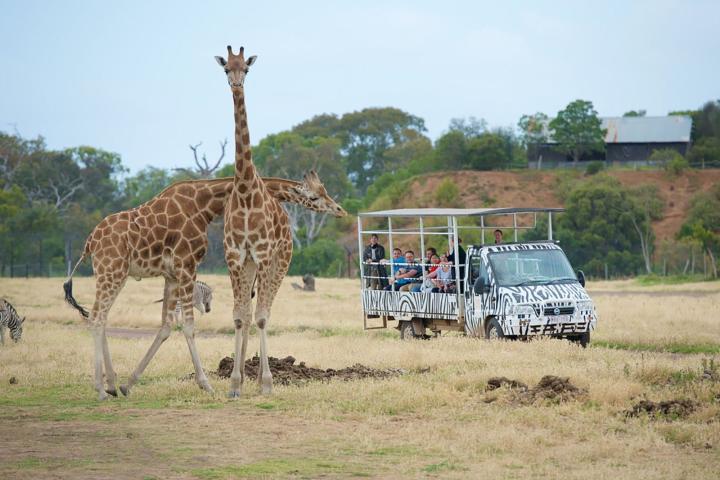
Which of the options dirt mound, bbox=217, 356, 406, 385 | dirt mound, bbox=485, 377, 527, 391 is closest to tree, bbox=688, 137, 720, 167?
dirt mound, bbox=217, 356, 406, 385

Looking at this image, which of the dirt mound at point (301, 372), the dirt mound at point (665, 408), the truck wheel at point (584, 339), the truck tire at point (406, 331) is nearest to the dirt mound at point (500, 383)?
the dirt mound at point (665, 408)

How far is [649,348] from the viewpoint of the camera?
2045 centimetres

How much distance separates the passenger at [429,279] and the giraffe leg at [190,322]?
7.16 m

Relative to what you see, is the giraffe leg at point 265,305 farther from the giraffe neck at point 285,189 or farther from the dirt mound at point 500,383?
the dirt mound at point 500,383

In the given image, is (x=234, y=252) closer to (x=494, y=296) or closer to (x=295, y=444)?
(x=295, y=444)

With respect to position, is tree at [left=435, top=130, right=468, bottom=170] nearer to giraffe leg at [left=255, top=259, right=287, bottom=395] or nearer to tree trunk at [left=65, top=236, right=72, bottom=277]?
tree trunk at [left=65, top=236, right=72, bottom=277]

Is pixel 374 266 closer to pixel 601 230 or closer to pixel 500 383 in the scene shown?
pixel 500 383

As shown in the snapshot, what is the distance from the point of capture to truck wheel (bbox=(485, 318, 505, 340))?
1912 cm

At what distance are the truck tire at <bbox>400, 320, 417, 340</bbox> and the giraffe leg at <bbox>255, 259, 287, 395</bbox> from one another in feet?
23.8

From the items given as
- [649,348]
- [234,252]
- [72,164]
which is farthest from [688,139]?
[234,252]

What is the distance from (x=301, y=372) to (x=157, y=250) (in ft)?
9.27

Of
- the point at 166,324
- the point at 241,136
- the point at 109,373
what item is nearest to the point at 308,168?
the point at 166,324

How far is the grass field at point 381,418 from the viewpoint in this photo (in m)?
10.0

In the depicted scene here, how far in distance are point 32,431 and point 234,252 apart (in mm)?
3690
